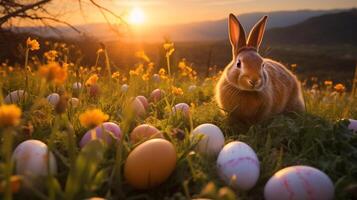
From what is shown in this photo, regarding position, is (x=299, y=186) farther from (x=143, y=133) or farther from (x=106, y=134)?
(x=106, y=134)

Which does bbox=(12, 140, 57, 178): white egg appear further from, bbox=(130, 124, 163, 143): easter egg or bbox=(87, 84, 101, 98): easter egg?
bbox=(87, 84, 101, 98): easter egg

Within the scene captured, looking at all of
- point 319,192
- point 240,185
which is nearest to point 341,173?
point 319,192

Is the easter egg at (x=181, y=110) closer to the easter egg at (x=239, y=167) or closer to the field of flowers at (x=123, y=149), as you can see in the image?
the field of flowers at (x=123, y=149)

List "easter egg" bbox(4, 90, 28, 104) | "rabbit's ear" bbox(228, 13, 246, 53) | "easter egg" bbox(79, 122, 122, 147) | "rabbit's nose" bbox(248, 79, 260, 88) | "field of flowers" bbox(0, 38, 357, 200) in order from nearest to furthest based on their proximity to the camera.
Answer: "field of flowers" bbox(0, 38, 357, 200) < "easter egg" bbox(79, 122, 122, 147) < "easter egg" bbox(4, 90, 28, 104) < "rabbit's nose" bbox(248, 79, 260, 88) < "rabbit's ear" bbox(228, 13, 246, 53)

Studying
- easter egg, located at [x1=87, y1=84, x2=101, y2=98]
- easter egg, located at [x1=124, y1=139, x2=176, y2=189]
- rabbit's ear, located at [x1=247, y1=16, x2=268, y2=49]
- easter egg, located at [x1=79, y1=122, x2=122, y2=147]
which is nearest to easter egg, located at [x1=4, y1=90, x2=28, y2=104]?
easter egg, located at [x1=87, y1=84, x2=101, y2=98]

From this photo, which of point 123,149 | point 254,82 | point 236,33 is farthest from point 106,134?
point 236,33

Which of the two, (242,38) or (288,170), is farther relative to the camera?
(242,38)

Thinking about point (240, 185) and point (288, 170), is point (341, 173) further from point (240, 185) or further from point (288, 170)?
point (240, 185)
